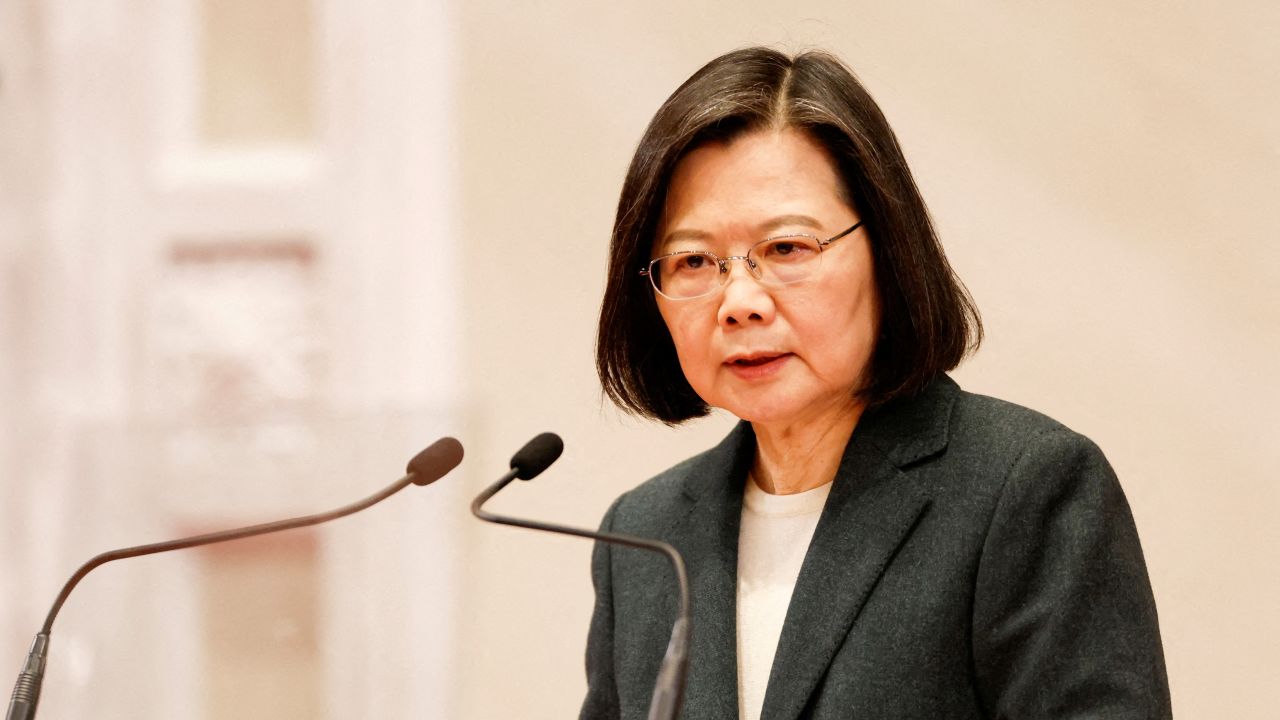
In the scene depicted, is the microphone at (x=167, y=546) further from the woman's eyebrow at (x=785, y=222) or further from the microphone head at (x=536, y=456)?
the woman's eyebrow at (x=785, y=222)

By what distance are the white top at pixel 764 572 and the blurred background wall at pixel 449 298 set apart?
110cm

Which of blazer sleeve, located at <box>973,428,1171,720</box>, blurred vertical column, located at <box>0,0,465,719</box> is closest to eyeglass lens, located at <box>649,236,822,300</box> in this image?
blazer sleeve, located at <box>973,428,1171,720</box>

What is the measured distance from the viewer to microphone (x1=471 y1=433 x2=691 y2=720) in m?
1.17

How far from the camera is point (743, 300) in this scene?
1597mm

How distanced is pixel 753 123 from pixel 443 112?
4.93 ft

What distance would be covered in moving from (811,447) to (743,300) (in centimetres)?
24

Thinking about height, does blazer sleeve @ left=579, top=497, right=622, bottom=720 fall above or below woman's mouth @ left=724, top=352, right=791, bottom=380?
below

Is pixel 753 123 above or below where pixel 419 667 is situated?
above

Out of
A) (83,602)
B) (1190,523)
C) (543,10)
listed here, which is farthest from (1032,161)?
(83,602)

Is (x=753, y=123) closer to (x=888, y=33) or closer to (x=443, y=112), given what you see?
(x=888, y=33)

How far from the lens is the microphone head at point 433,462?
1.53 meters

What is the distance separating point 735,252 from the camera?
1634 millimetres

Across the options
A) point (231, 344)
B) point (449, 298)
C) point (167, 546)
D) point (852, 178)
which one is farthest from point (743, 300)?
point (231, 344)

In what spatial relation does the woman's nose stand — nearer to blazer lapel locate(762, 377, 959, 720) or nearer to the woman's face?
the woman's face
